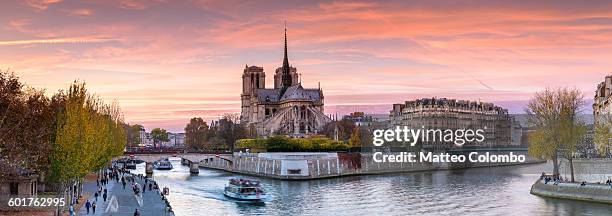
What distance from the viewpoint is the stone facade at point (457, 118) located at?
6403 inches

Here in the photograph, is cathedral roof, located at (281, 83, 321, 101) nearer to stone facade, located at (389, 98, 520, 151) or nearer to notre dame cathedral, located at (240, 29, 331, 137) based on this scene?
notre dame cathedral, located at (240, 29, 331, 137)

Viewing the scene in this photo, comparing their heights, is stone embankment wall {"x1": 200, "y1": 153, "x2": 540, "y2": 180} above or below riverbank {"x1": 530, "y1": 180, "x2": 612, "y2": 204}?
above

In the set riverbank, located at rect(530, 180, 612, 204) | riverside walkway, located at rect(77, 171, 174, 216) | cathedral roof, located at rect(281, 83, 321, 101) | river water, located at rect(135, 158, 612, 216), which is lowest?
river water, located at rect(135, 158, 612, 216)

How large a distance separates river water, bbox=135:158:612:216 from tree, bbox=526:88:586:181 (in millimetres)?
4298

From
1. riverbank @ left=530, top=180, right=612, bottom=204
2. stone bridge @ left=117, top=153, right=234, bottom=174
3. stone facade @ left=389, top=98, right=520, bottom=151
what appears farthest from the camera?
stone facade @ left=389, top=98, right=520, bottom=151

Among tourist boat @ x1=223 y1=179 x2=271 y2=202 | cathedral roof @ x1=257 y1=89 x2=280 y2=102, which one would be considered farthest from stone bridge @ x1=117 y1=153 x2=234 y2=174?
cathedral roof @ x1=257 y1=89 x2=280 y2=102

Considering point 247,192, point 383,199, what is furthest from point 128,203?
point 383,199

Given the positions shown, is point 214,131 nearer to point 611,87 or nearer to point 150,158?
point 150,158

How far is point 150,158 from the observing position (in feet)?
383

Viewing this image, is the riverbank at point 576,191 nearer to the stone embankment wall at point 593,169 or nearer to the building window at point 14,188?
the stone embankment wall at point 593,169

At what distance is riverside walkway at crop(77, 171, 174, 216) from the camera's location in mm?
46947

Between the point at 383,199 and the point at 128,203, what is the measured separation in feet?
71.6

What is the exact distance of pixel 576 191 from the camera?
5938 cm

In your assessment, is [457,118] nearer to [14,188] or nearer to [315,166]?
[315,166]
